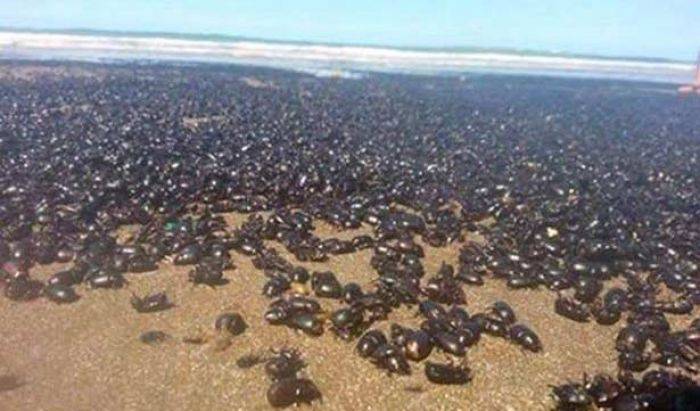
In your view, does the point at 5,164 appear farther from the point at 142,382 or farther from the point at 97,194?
the point at 142,382

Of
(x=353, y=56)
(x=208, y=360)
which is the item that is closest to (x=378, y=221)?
(x=208, y=360)

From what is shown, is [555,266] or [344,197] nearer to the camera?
[555,266]

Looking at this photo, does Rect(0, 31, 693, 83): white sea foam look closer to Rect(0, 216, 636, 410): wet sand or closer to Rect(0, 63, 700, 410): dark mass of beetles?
Rect(0, 63, 700, 410): dark mass of beetles

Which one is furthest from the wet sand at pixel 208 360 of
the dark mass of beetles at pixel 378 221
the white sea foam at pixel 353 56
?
the white sea foam at pixel 353 56

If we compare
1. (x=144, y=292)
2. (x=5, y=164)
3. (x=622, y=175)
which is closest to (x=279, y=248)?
(x=144, y=292)

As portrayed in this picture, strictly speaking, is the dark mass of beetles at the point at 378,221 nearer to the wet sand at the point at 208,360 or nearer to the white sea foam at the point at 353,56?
the wet sand at the point at 208,360

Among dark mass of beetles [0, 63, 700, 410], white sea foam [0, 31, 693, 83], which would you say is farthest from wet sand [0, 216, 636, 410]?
white sea foam [0, 31, 693, 83]
